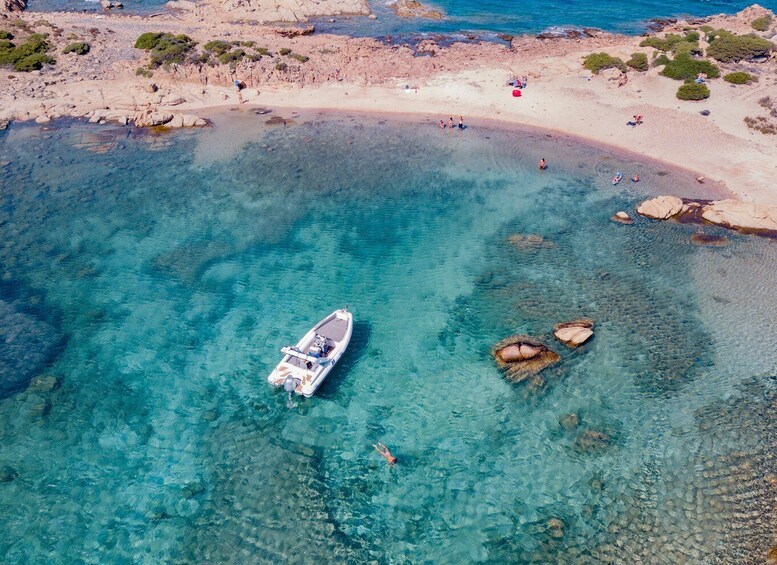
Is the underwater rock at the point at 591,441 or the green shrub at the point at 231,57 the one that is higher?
the green shrub at the point at 231,57

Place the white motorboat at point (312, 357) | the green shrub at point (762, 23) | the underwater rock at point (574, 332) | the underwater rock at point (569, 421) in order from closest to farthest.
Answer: the underwater rock at point (569, 421)
the white motorboat at point (312, 357)
the underwater rock at point (574, 332)
the green shrub at point (762, 23)

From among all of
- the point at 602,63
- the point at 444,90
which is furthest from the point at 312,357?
the point at 602,63

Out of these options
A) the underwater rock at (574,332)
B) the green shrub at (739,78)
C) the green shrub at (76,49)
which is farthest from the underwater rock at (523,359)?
the green shrub at (76,49)

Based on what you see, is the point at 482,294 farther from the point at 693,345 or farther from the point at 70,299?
the point at 70,299

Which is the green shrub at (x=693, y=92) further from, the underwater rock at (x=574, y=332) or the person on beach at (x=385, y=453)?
the person on beach at (x=385, y=453)

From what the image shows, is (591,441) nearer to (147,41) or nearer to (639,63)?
(639,63)

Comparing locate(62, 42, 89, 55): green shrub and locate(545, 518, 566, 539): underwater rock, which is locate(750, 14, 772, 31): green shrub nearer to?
locate(545, 518, 566, 539): underwater rock

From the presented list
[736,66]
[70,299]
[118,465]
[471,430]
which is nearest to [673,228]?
[471,430]

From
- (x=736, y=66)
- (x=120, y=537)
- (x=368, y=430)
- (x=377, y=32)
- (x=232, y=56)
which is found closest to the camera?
(x=120, y=537)
